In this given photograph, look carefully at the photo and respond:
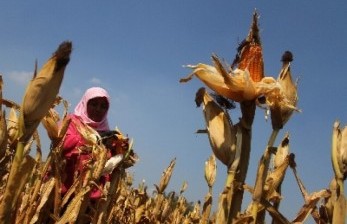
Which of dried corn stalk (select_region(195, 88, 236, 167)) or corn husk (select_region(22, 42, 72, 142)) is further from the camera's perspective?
dried corn stalk (select_region(195, 88, 236, 167))

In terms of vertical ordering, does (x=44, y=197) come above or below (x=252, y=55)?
below

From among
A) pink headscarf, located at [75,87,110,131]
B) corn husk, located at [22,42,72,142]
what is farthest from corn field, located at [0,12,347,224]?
pink headscarf, located at [75,87,110,131]

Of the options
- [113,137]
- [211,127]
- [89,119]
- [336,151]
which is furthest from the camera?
[89,119]

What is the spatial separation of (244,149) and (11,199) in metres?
0.85

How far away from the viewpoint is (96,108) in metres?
3.81

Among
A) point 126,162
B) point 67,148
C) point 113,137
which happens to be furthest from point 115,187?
point 67,148

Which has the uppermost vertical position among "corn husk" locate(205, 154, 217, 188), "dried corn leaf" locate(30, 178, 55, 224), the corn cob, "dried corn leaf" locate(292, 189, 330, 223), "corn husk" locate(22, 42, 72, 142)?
the corn cob

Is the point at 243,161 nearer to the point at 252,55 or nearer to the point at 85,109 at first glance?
the point at 252,55

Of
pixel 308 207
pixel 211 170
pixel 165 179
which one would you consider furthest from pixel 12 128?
pixel 165 179

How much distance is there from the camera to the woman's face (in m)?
3.81

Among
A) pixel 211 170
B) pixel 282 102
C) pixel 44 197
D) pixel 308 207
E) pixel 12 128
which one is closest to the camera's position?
pixel 282 102

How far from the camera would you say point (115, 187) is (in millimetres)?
2771

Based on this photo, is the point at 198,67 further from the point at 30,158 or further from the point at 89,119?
the point at 89,119

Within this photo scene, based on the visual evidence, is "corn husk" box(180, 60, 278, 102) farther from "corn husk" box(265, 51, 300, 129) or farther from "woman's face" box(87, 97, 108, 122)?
"woman's face" box(87, 97, 108, 122)
